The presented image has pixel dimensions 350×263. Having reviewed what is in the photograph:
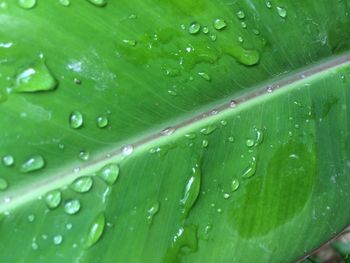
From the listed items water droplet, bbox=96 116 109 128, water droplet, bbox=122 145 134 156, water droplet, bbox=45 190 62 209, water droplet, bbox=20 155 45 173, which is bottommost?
water droplet, bbox=45 190 62 209

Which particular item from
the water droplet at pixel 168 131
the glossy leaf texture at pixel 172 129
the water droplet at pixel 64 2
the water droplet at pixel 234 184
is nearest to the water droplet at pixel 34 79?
the glossy leaf texture at pixel 172 129

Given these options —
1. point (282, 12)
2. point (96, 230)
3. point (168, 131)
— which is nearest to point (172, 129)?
point (168, 131)

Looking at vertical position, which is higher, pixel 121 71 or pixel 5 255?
pixel 121 71

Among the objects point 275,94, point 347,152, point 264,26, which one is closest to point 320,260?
point 347,152

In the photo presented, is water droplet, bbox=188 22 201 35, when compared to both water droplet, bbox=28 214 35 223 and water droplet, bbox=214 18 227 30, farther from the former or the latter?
water droplet, bbox=28 214 35 223

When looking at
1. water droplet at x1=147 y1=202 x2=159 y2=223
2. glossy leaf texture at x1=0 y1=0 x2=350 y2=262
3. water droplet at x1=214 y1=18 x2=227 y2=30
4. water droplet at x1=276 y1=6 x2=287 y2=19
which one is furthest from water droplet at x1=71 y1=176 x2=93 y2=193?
water droplet at x1=276 y1=6 x2=287 y2=19

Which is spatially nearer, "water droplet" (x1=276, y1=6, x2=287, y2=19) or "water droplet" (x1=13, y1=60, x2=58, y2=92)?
"water droplet" (x1=13, y1=60, x2=58, y2=92)

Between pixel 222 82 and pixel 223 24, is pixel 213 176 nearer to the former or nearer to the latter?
pixel 222 82
